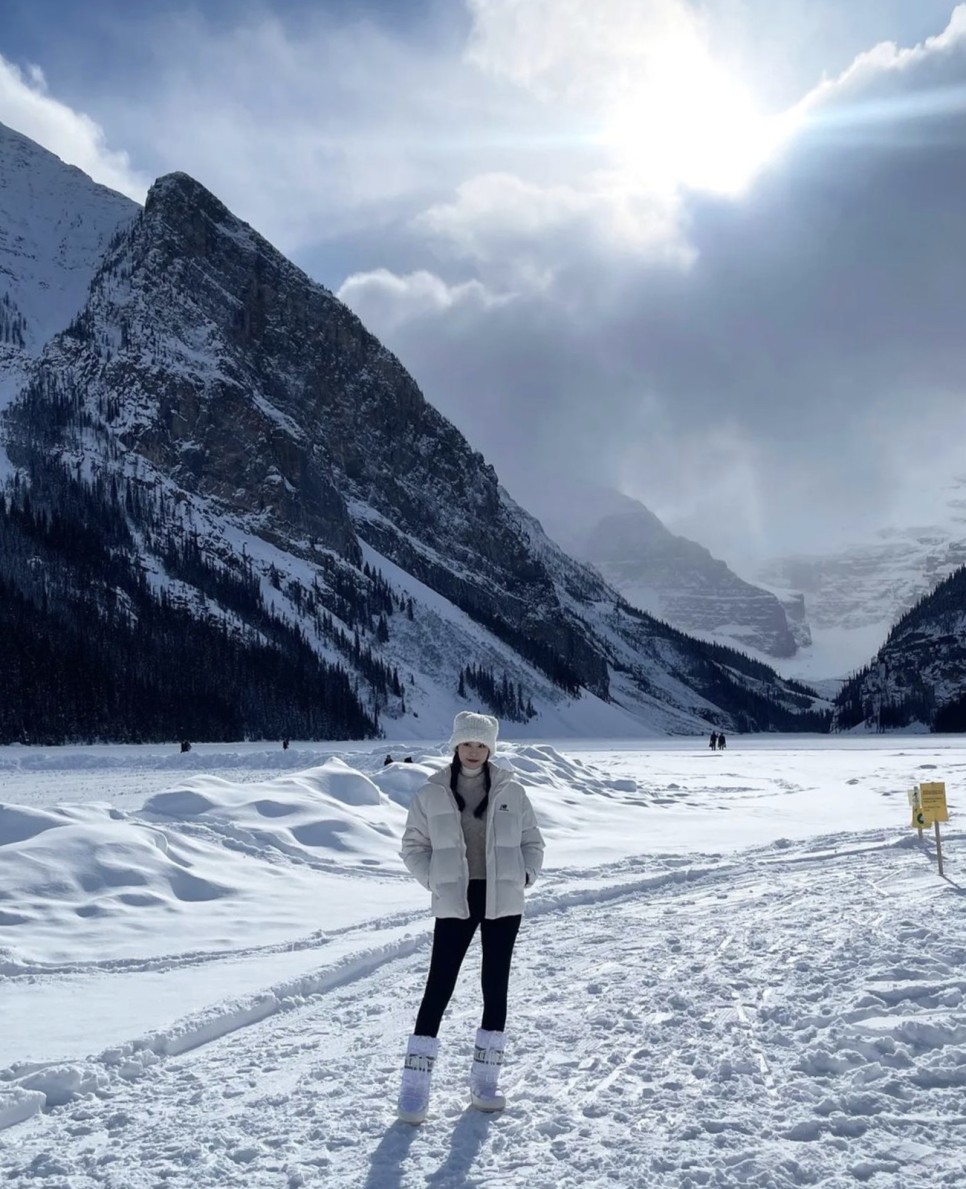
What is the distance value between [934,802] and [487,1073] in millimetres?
12071

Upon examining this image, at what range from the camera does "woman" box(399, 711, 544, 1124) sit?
6082 millimetres

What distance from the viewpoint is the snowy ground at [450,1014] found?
5250 millimetres

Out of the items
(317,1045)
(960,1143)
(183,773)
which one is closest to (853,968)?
(960,1143)

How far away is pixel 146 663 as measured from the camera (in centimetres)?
10600

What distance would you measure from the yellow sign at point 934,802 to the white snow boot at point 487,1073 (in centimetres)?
1163

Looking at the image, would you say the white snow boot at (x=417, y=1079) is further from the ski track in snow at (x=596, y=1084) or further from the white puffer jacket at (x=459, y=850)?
the white puffer jacket at (x=459, y=850)

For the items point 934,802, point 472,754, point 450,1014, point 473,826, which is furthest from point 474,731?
point 934,802

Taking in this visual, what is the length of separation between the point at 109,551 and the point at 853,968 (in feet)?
443

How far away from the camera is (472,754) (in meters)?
6.17

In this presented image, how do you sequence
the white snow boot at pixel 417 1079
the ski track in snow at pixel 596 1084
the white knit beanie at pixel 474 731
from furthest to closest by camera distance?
the white knit beanie at pixel 474 731 → the white snow boot at pixel 417 1079 → the ski track in snow at pixel 596 1084

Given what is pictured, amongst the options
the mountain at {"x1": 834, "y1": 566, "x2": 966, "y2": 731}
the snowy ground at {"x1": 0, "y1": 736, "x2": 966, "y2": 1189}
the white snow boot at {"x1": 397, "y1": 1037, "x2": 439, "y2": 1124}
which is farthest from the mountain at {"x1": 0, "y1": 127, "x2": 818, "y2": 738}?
the white snow boot at {"x1": 397, "y1": 1037, "x2": 439, "y2": 1124}

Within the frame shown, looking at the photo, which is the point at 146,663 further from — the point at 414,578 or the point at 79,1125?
the point at 79,1125

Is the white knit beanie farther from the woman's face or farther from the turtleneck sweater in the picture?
the turtleneck sweater

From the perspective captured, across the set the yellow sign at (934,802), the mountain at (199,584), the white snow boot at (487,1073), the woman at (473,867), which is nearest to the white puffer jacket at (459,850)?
the woman at (473,867)
